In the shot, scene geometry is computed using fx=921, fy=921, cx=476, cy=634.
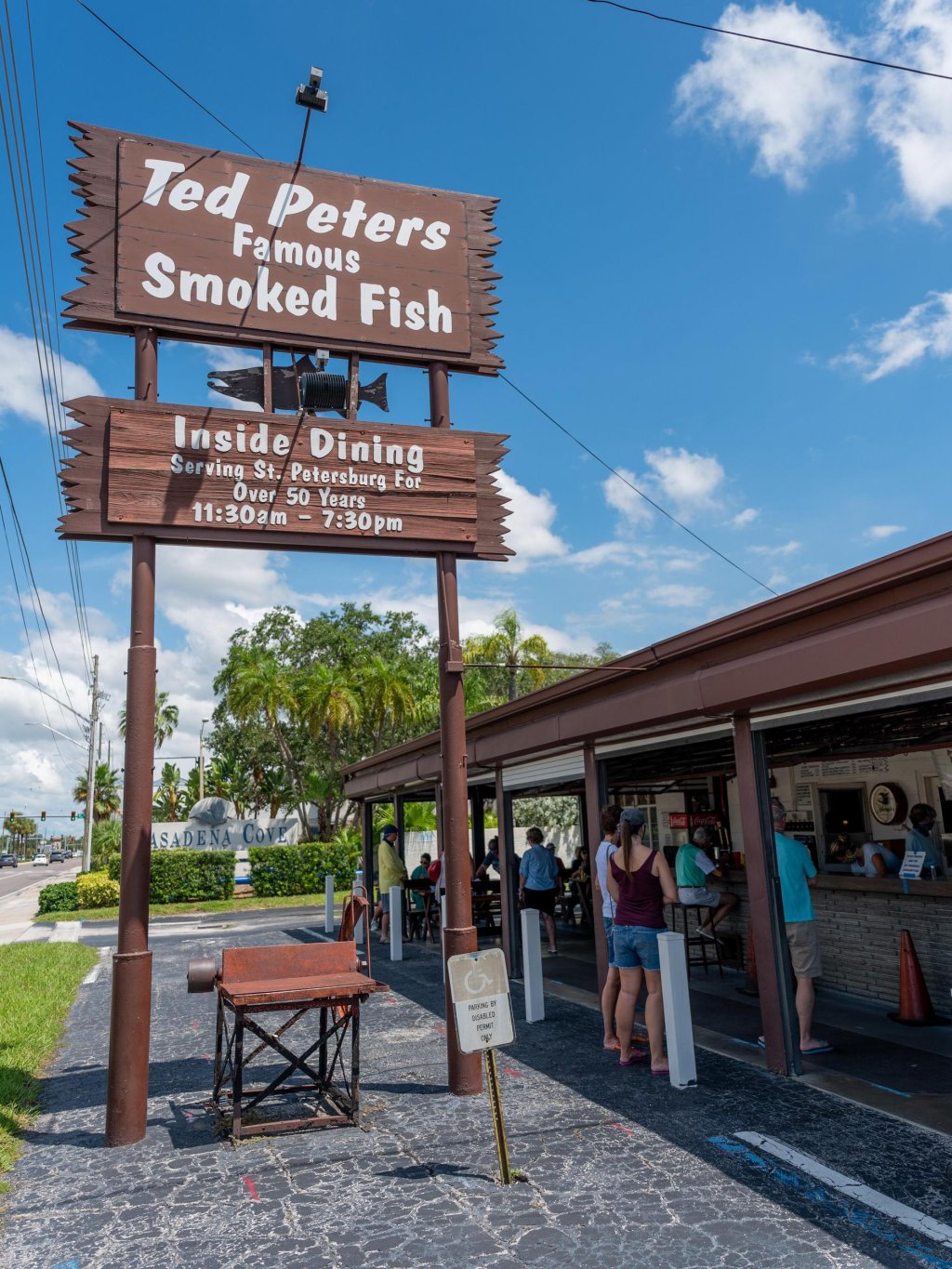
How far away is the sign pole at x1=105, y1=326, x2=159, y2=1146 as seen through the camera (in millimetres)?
5609

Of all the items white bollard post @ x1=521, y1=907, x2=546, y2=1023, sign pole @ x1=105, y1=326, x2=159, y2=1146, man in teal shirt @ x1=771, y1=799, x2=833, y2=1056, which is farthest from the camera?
white bollard post @ x1=521, y1=907, x2=546, y2=1023

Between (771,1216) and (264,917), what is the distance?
20.7m

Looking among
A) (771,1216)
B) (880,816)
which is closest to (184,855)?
(880,816)

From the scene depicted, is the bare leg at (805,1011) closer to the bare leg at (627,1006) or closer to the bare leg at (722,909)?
the bare leg at (627,1006)

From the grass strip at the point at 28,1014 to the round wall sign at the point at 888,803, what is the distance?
12.2 metres

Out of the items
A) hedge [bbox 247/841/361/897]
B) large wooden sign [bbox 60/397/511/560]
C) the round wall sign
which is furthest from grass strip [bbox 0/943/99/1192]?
hedge [bbox 247/841/361/897]

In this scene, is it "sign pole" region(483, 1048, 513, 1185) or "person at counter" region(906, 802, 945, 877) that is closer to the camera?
"sign pole" region(483, 1048, 513, 1185)

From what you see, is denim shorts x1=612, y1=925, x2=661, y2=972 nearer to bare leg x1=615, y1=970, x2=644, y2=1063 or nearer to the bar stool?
bare leg x1=615, y1=970, x2=644, y2=1063

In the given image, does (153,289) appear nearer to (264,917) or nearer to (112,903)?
(264,917)

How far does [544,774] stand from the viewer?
1069 cm

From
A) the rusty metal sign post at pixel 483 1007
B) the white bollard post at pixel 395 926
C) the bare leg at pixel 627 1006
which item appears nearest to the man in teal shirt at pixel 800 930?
the bare leg at pixel 627 1006

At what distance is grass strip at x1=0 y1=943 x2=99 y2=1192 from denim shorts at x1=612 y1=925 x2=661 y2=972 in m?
4.11

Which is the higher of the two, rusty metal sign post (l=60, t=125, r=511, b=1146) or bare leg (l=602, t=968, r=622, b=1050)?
rusty metal sign post (l=60, t=125, r=511, b=1146)

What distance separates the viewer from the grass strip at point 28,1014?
6.21m
